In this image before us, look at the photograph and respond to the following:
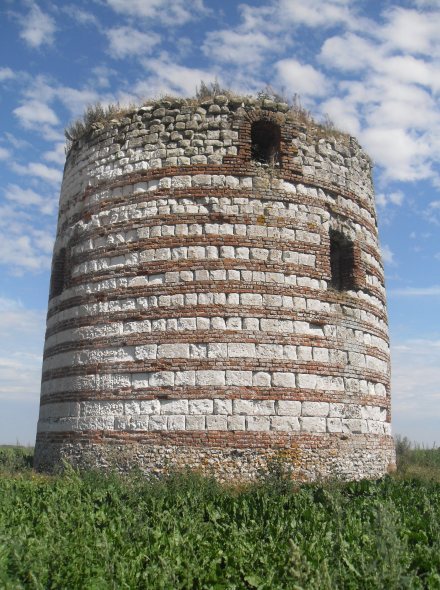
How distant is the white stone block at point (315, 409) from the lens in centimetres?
848

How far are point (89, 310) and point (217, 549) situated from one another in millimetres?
5271

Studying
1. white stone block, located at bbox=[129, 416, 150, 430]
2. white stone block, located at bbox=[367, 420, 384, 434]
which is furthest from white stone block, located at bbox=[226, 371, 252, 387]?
Result: white stone block, located at bbox=[367, 420, 384, 434]

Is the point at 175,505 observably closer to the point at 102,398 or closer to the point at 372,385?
the point at 102,398

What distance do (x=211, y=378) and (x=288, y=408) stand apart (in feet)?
3.91

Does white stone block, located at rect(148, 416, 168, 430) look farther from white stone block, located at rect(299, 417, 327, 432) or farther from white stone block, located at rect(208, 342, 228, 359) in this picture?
white stone block, located at rect(299, 417, 327, 432)

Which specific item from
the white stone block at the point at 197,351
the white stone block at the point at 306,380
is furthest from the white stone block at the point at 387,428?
the white stone block at the point at 197,351

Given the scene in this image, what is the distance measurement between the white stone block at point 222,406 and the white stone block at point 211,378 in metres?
0.24

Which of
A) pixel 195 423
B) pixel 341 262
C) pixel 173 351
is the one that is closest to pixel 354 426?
pixel 195 423

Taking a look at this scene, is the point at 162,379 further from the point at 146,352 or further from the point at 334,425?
the point at 334,425

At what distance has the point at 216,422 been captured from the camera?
817 cm

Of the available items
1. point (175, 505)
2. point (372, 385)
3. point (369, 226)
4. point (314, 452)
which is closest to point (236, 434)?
point (314, 452)

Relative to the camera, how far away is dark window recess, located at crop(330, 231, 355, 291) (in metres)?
9.96

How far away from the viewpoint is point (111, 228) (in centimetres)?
950

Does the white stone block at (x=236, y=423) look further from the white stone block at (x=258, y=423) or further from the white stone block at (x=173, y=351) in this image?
the white stone block at (x=173, y=351)
